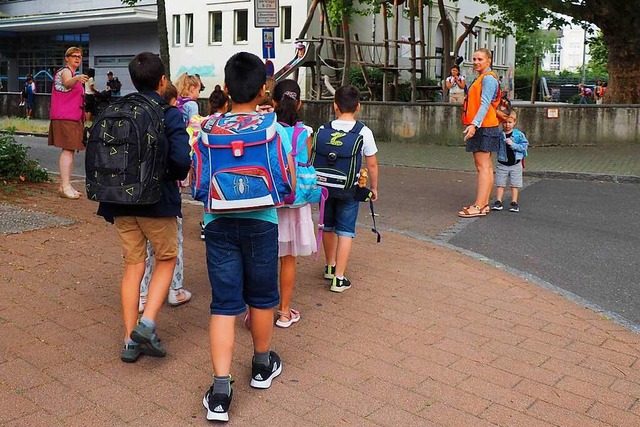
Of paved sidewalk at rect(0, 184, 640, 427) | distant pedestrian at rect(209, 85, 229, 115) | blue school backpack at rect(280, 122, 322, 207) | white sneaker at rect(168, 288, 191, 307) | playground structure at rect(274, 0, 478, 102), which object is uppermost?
playground structure at rect(274, 0, 478, 102)

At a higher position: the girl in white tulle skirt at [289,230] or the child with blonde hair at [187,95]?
the child with blonde hair at [187,95]

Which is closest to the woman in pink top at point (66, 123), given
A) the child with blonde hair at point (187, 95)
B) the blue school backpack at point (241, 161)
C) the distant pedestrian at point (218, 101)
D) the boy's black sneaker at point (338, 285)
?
the child with blonde hair at point (187, 95)

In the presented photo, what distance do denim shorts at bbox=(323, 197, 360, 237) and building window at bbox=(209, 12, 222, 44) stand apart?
3074 cm

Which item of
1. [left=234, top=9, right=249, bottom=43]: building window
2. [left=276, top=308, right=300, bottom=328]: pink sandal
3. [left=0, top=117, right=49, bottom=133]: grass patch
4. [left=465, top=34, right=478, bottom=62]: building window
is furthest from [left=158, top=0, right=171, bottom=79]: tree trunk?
[left=465, top=34, right=478, bottom=62]: building window

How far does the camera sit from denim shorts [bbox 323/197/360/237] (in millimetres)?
5895

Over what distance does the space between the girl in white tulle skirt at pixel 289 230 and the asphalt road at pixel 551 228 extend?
2.40 m

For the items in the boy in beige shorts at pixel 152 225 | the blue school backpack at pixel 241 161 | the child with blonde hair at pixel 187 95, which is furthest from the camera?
the child with blonde hair at pixel 187 95

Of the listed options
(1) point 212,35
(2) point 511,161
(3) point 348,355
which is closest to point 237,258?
(3) point 348,355

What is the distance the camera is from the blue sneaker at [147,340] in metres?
4.25

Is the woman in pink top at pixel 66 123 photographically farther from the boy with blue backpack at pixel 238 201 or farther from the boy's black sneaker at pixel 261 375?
the boy with blue backpack at pixel 238 201

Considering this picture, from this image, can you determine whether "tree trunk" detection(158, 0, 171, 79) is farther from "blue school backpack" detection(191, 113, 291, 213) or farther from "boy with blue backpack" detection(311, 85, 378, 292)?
"blue school backpack" detection(191, 113, 291, 213)

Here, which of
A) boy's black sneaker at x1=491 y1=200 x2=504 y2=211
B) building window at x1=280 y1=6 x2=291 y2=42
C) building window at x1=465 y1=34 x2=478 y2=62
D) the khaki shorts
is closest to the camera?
the khaki shorts

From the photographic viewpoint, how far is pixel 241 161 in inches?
144

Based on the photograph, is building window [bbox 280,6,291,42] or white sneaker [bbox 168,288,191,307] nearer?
white sneaker [bbox 168,288,191,307]
